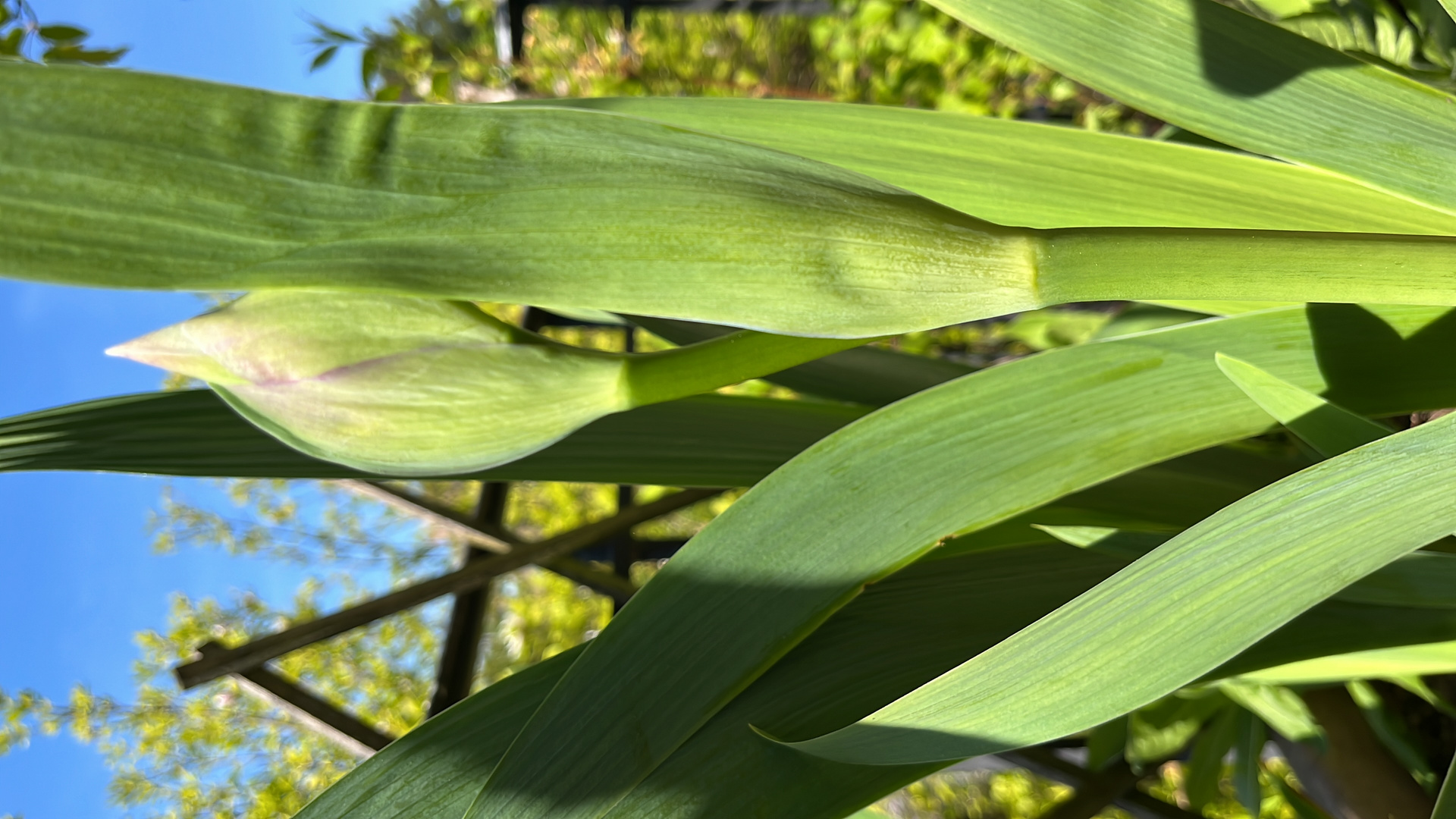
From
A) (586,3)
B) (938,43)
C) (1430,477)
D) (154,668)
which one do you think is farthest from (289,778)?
(1430,477)

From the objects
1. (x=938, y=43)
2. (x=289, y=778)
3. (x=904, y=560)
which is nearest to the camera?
(x=904, y=560)

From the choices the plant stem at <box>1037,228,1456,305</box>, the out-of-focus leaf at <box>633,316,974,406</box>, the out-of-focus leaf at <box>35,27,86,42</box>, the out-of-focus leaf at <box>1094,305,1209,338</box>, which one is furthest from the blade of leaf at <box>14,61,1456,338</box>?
the out-of-focus leaf at <box>35,27,86,42</box>

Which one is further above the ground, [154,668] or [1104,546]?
[1104,546]

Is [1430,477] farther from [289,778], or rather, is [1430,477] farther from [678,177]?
[289,778]

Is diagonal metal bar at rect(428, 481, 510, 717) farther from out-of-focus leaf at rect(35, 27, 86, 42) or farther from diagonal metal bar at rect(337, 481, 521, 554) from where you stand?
out-of-focus leaf at rect(35, 27, 86, 42)

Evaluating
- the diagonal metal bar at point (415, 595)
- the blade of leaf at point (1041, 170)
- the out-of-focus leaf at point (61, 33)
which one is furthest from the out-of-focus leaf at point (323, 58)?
the blade of leaf at point (1041, 170)

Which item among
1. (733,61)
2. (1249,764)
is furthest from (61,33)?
(733,61)
